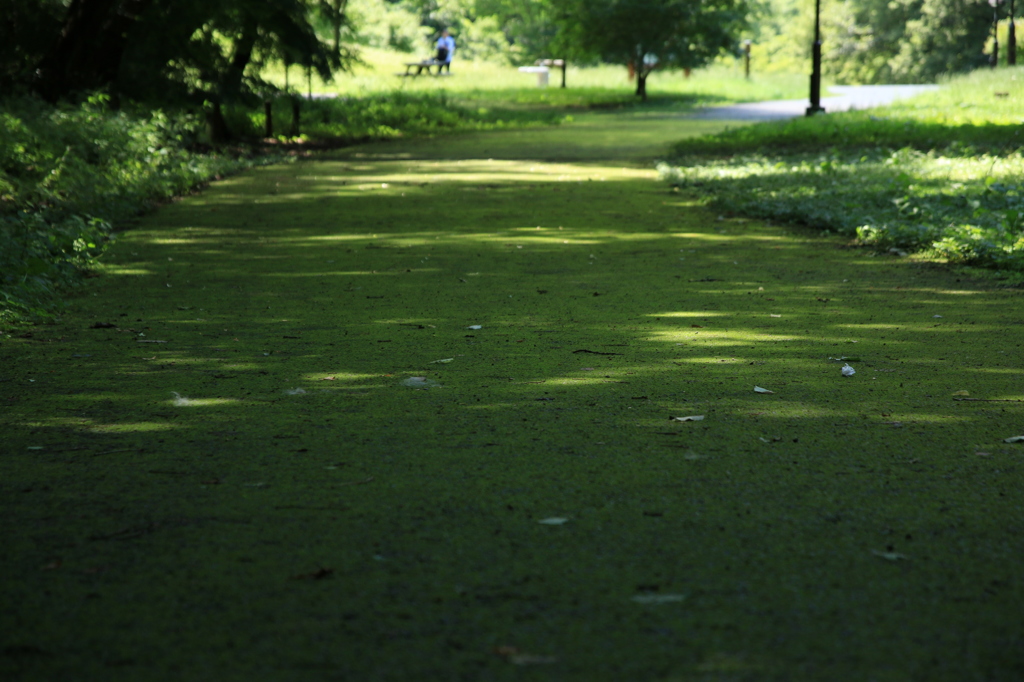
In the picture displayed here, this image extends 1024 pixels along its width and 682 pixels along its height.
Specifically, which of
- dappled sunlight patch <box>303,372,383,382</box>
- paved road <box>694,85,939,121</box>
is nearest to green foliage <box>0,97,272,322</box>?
dappled sunlight patch <box>303,372,383,382</box>

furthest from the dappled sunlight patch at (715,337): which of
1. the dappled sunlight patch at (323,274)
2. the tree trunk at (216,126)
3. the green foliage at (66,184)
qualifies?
the tree trunk at (216,126)

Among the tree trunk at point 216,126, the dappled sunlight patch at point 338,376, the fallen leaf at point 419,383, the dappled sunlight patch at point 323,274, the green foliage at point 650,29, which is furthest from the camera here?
the green foliage at point 650,29

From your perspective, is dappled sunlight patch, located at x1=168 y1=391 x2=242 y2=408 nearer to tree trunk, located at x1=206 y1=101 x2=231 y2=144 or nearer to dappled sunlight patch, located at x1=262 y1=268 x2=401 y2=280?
dappled sunlight patch, located at x1=262 y1=268 x2=401 y2=280

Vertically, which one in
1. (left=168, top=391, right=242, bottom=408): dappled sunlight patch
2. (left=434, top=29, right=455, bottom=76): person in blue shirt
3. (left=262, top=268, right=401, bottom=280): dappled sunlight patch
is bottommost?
(left=168, top=391, right=242, bottom=408): dappled sunlight patch

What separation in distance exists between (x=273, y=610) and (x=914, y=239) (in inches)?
254

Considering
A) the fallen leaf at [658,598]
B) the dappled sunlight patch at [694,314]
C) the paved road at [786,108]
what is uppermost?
the paved road at [786,108]

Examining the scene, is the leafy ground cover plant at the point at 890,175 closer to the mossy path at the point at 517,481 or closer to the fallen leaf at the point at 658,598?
the mossy path at the point at 517,481

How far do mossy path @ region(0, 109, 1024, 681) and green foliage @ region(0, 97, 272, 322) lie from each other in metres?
0.44

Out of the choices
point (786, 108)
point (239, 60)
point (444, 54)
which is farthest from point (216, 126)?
point (444, 54)

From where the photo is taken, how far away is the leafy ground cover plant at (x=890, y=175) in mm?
7398

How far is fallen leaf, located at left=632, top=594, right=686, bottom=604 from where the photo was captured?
225cm

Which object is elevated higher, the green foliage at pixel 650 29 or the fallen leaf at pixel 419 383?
the green foliage at pixel 650 29

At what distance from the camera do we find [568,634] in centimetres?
212

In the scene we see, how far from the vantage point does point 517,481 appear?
9.80 feet
